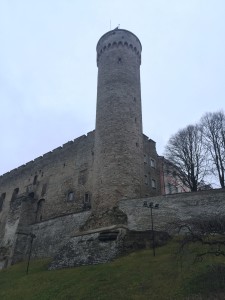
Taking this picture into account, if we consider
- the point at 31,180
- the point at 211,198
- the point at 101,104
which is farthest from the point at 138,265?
the point at 31,180

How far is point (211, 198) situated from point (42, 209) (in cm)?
1832

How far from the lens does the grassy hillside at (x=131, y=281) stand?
1298cm

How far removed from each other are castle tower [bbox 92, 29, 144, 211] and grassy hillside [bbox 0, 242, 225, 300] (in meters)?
5.79

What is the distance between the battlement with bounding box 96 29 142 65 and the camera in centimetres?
2944

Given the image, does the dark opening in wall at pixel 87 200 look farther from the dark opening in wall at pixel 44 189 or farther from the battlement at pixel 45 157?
the battlement at pixel 45 157

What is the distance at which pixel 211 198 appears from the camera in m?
20.1

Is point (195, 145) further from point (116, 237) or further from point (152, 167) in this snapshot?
point (116, 237)

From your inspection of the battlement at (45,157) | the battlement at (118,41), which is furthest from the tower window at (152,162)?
the battlement at (118,41)

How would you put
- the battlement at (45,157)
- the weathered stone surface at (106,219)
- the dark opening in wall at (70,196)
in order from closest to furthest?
the weathered stone surface at (106,219)
the dark opening in wall at (70,196)
the battlement at (45,157)

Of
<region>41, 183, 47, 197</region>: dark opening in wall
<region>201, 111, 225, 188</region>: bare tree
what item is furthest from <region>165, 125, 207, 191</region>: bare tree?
<region>41, 183, 47, 197</region>: dark opening in wall

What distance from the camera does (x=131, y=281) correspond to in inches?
573

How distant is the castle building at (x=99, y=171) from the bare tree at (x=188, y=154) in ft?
9.46

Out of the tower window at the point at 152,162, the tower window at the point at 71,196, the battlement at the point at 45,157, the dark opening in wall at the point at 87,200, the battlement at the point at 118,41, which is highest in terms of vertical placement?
the battlement at the point at 118,41

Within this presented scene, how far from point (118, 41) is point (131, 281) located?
69.6 ft
